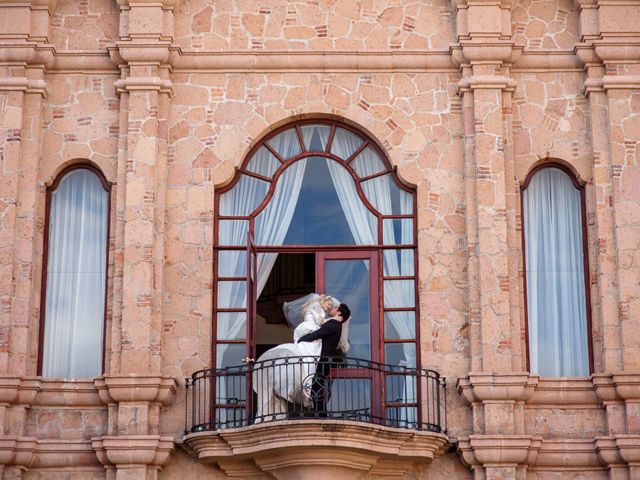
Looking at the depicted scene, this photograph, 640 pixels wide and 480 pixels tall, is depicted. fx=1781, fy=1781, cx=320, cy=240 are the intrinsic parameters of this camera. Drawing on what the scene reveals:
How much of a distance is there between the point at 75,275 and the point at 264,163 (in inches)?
111

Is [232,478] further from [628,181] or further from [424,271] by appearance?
[628,181]

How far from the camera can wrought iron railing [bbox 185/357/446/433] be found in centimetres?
2103

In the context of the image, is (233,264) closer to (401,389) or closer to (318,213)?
(318,213)

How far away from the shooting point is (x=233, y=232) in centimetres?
2273

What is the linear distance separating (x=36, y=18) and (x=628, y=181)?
7.93 metres

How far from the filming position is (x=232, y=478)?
21.3 metres

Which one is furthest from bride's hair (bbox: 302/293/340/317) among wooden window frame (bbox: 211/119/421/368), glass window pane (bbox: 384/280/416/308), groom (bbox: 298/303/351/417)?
glass window pane (bbox: 384/280/416/308)

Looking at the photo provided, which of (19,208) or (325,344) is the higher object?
(19,208)

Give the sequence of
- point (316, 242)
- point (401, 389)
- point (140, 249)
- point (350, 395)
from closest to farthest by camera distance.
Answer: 1. point (350, 395)
2. point (401, 389)
3. point (140, 249)
4. point (316, 242)

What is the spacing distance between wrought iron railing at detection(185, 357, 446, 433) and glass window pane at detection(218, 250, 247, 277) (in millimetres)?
1298

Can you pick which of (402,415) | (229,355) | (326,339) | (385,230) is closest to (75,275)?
(229,355)

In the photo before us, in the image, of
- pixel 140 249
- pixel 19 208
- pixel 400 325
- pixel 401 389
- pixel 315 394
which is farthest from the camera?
pixel 19 208

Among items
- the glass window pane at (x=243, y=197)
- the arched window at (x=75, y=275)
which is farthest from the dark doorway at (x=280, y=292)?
the arched window at (x=75, y=275)

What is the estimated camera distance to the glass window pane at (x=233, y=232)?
22.7 meters
